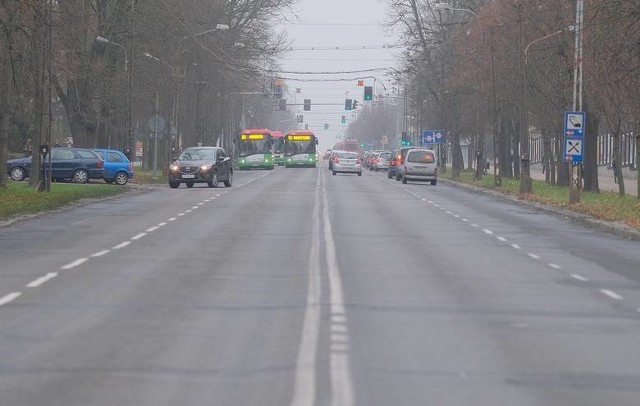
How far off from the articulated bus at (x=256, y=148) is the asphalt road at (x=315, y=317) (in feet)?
243

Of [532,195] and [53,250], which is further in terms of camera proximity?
[532,195]

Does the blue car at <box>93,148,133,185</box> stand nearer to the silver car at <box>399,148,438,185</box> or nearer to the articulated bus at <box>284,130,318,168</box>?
the silver car at <box>399,148,438,185</box>

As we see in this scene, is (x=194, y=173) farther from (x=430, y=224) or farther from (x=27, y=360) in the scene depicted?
(x=27, y=360)

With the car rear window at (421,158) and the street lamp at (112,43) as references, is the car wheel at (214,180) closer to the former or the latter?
the street lamp at (112,43)

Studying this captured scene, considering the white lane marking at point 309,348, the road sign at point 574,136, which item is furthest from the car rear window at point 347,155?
the white lane marking at point 309,348

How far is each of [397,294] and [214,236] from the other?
10.7m

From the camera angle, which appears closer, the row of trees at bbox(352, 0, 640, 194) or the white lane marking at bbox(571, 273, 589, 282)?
the white lane marking at bbox(571, 273, 589, 282)

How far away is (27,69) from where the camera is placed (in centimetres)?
4528

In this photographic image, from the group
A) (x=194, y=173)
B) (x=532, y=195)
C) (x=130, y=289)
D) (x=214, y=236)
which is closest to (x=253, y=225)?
(x=214, y=236)

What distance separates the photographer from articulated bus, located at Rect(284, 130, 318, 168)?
11238 centimetres

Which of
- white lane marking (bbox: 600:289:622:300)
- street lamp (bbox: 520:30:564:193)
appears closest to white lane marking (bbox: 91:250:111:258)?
white lane marking (bbox: 600:289:622:300)

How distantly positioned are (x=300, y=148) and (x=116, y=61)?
5280 centimetres

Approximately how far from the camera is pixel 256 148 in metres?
104

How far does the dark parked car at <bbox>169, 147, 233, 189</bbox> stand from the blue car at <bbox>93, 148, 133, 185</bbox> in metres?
2.35
